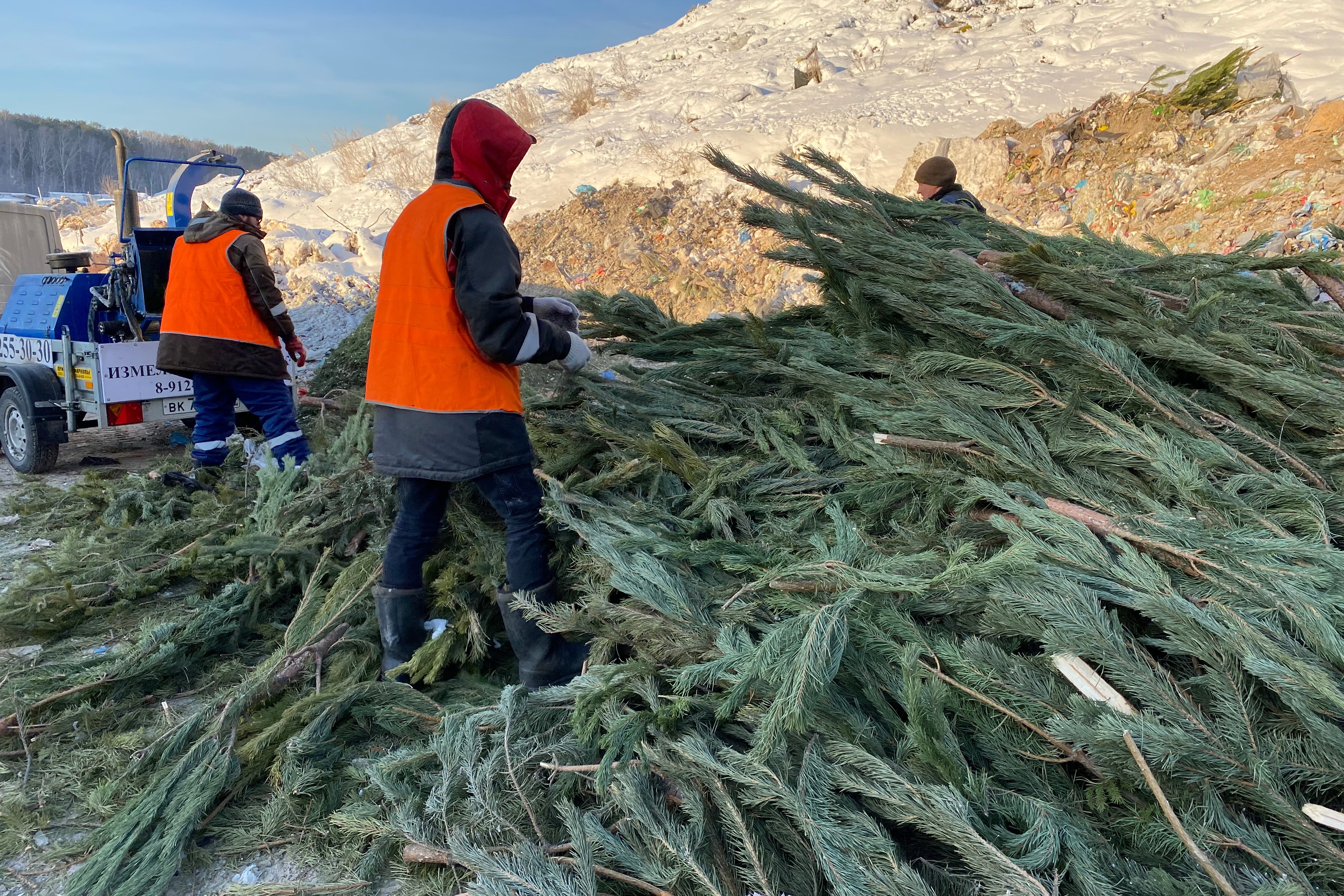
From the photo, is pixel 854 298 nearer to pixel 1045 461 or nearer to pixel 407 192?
pixel 1045 461

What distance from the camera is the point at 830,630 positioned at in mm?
1922

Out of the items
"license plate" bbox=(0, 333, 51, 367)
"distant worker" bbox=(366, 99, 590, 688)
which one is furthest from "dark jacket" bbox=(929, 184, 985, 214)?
"license plate" bbox=(0, 333, 51, 367)

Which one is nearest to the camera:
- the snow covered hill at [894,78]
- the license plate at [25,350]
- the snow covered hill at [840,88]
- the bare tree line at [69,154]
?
the license plate at [25,350]

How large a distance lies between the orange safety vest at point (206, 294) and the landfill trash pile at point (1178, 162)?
32.5ft

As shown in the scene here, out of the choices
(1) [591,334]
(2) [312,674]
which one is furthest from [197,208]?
(2) [312,674]

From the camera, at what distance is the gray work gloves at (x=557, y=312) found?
123 inches

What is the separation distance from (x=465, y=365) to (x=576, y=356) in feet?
1.75

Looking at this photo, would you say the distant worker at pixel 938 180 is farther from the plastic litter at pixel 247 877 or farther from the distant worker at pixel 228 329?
the plastic litter at pixel 247 877

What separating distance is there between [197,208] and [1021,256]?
2357cm

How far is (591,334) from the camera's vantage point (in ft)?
15.3

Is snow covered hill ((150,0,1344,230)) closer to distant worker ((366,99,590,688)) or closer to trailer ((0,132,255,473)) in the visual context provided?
trailer ((0,132,255,473))

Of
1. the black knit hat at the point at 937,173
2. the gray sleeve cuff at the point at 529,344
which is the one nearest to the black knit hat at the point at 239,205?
the gray sleeve cuff at the point at 529,344

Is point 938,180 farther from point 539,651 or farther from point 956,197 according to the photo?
point 539,651

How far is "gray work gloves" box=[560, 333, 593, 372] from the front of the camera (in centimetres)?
305
